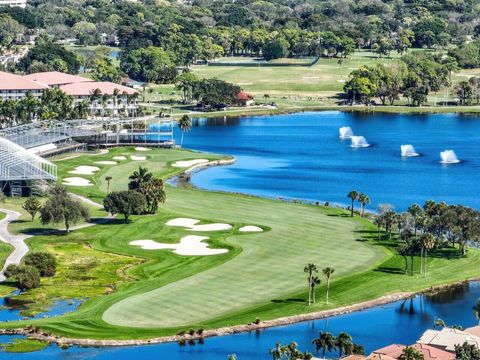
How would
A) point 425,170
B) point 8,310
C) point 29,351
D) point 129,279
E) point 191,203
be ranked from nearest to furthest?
point 29,351 → point 8,310 → point 129,279 → point 191,203 → point 425,170

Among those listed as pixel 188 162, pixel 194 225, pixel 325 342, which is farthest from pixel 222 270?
pixel 188 162

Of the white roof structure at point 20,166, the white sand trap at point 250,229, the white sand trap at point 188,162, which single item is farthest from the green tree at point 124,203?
the white sand trap at point 188,162

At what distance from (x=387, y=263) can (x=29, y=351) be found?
4067 centimetres

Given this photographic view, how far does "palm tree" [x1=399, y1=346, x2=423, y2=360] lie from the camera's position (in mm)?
87062

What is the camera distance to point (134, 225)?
140875mm

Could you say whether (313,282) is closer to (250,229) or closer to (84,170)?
(250,229)

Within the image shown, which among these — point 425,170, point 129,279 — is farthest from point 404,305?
point 425,170

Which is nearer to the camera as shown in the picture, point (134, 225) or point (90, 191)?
point (134, 225)

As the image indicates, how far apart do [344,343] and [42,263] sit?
37.4 metres

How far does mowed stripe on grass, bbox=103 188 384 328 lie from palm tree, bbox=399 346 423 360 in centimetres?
2221

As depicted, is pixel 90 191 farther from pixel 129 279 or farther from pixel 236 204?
pixel 129 279

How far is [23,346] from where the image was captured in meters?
98.4

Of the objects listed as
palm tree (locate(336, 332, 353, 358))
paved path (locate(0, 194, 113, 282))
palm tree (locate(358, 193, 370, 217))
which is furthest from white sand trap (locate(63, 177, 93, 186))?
palm tree (locate(336, 332, 353, 358))

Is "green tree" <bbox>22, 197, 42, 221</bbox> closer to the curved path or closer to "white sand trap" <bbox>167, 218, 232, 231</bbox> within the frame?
the curved path
